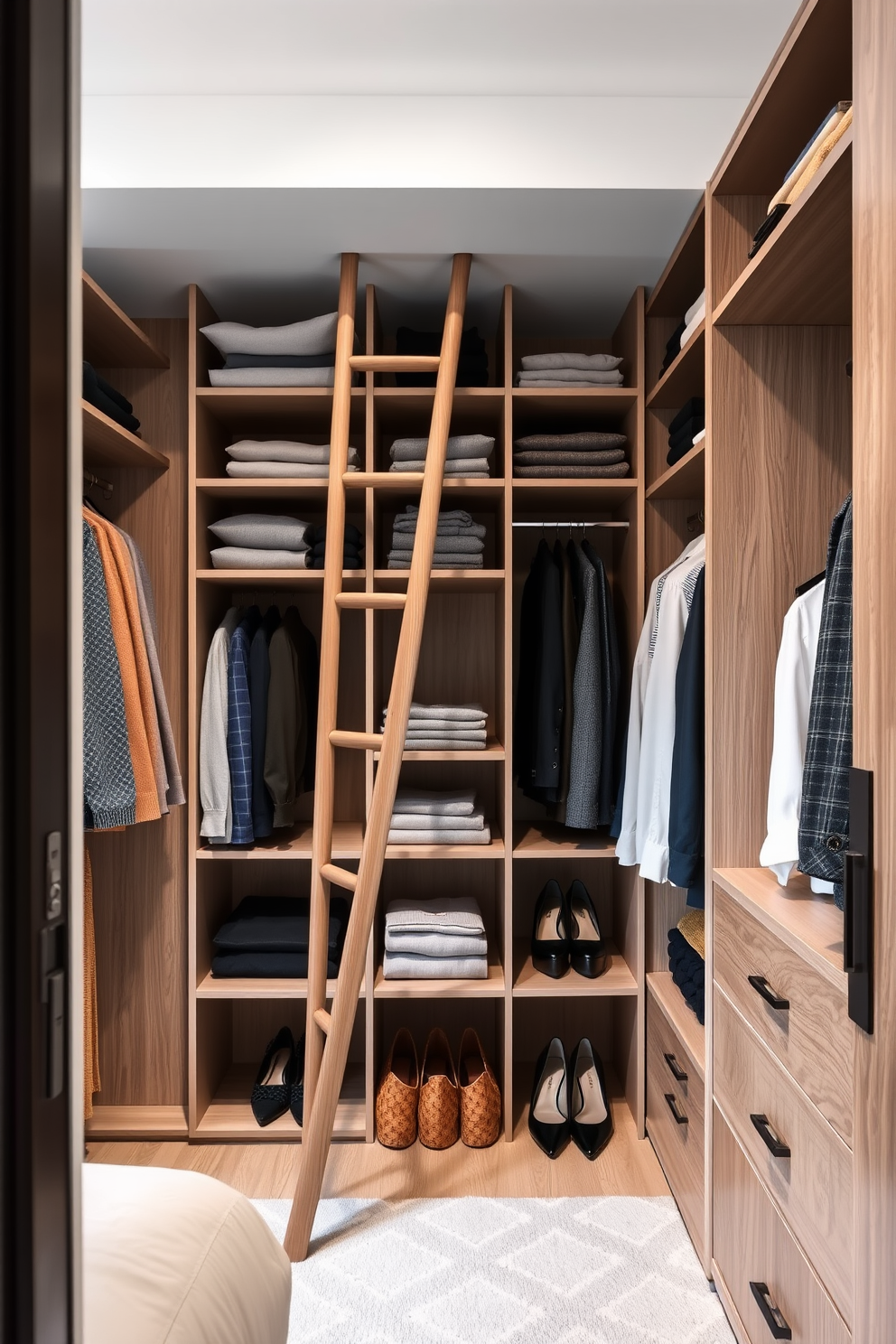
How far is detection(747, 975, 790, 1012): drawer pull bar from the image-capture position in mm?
1394

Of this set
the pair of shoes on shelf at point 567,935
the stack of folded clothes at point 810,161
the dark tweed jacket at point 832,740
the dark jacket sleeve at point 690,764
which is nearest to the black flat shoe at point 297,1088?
the pair of shoes on shelf at point 567,935

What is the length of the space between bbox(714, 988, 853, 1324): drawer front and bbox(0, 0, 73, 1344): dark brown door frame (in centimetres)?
110

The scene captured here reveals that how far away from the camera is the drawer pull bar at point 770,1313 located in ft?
4.48

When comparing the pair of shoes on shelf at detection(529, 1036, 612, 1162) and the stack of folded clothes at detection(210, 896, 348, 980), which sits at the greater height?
the stack of folded clothes at detection(210, 896, 348, 980)

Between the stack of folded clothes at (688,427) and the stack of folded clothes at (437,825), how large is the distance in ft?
3.65

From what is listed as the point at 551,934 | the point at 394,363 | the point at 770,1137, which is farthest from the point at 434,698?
the point at 770,1137

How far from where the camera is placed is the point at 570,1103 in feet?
7.86

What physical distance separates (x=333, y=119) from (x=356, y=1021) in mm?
2471

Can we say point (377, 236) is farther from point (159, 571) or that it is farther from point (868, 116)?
point (868, 116)

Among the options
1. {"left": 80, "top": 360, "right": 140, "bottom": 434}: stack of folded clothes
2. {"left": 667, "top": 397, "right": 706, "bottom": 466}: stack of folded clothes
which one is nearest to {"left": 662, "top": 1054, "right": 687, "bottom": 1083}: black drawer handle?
{"left": 667, "top": 397, "right": 706, "bottom": 466}: stack of folded clothes

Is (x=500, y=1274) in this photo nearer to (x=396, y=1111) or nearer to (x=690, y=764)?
(x=396, y=1111)

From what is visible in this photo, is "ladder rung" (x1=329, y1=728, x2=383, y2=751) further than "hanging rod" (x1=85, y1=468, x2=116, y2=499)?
No

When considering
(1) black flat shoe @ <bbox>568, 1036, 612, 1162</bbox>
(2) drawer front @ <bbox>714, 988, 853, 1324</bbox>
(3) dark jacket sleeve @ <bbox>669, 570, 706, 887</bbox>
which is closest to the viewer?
(2) drawer front @ <bbox>714, 988, 853, 1324</bbox>

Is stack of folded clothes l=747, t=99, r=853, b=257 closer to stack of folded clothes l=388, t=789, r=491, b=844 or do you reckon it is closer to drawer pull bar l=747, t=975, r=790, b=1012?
drawer pull bar l=747, t=975, r=790, b=1012
